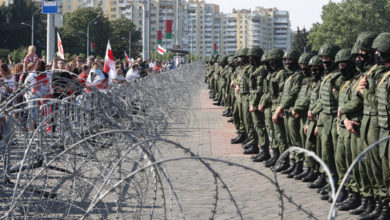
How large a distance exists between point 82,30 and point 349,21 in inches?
1609

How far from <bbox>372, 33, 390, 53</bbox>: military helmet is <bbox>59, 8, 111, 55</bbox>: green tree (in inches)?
3575

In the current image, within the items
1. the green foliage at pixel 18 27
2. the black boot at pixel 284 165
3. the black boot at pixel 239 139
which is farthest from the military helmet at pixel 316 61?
the green foliage at pixel 18 27

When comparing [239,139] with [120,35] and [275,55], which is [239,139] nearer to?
[275,55]

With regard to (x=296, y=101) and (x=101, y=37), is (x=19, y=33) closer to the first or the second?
(x=101, y=37)

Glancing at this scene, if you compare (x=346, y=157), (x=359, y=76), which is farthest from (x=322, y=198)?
(x=359, y=76)

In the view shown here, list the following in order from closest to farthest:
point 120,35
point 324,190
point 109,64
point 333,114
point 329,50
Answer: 1. point 333,114
2. point 324,190
3. point 329,50
4. point 109,64
5. point 120,35

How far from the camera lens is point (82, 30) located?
99750 millimetres

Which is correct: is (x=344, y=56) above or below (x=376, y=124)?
above

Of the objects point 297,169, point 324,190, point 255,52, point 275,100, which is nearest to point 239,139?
point 255,52

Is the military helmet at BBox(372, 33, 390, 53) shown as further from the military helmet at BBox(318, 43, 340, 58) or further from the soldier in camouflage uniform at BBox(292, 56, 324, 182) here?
the soldier in camouflage uniform at BBox(292, 56, 324, 182)

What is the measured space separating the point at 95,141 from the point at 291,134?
433cm

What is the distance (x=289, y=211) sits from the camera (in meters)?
6.96

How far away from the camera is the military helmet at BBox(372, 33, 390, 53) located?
637cm

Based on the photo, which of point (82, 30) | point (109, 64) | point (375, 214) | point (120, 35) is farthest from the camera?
point (120, 35)
